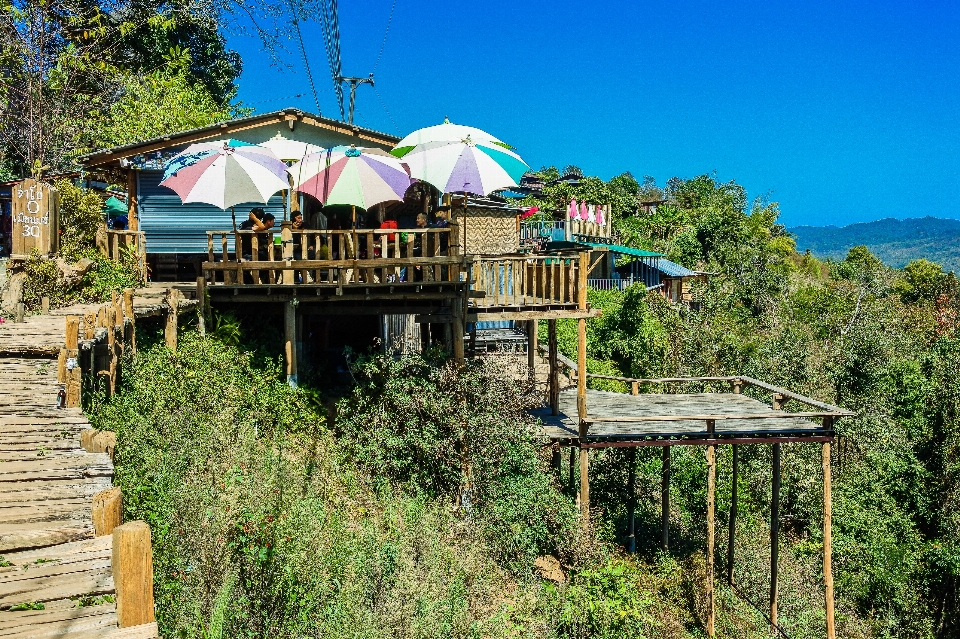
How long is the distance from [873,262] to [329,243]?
50390 mm

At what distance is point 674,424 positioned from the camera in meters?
14.2

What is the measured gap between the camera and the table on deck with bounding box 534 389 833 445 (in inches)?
538

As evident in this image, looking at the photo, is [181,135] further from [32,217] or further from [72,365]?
[72,365]

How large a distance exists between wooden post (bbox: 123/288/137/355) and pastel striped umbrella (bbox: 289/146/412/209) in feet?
11.1

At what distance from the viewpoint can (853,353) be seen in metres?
25.9

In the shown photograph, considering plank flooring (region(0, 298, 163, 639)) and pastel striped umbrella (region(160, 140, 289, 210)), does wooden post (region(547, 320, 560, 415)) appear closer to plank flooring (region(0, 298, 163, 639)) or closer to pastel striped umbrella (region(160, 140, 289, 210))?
pastel striped umbrella (region(160, 140, 289, 210))

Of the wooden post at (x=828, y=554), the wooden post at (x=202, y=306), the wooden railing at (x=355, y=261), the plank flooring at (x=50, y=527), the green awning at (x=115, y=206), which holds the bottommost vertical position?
the wooden post at (x=828, y=554)

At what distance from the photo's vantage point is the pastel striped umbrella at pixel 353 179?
40.9 ft

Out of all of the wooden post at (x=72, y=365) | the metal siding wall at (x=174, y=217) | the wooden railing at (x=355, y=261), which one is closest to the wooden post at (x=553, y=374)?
the wooden railing at (x=355, y=261)

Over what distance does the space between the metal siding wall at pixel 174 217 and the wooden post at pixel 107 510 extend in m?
12.9

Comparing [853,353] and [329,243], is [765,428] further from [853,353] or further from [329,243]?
[853,353]

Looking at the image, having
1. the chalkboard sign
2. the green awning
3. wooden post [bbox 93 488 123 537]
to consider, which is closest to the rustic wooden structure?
wooden post [bbox 93 488 123 537]

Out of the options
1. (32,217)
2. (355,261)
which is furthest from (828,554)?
(32,217)

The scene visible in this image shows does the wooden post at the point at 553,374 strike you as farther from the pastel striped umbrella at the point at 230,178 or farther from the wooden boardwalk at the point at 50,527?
the wooden boardwalk at the point at 50,527
